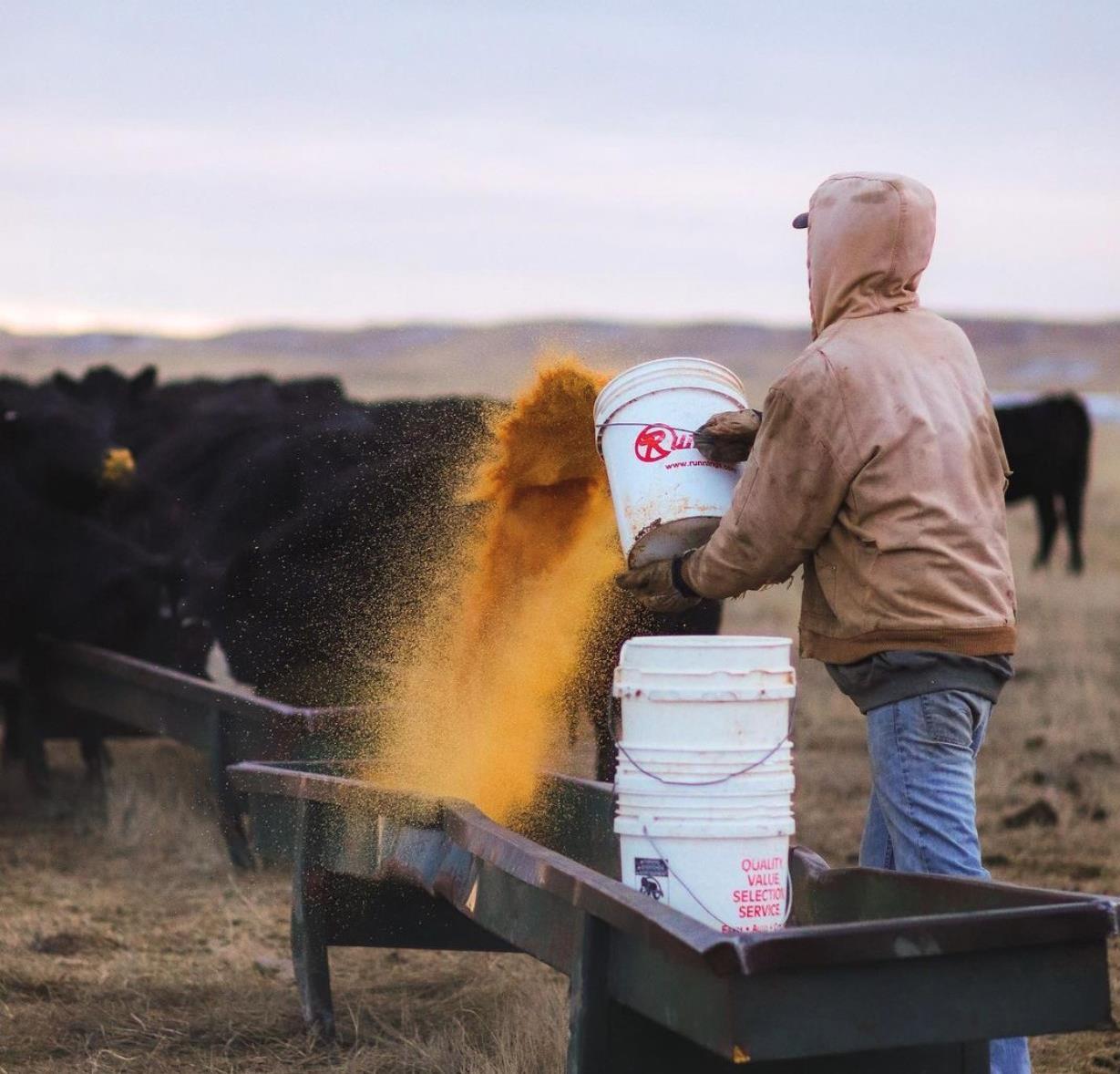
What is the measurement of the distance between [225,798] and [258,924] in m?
0.51

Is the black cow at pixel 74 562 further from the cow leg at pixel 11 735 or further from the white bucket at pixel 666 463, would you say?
the white bucket at pixel 666 463

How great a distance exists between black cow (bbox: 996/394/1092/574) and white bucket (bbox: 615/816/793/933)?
18.6 m

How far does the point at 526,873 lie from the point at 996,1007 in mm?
1027

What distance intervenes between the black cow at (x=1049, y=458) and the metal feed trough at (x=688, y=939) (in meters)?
17.9

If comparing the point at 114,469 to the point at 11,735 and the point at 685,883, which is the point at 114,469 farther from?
the point at 685,883

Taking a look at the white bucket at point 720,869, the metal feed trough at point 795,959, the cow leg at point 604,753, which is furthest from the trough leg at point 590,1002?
the cow leg at point 604,753

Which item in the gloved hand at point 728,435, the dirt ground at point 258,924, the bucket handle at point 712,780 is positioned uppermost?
the gloved hand at point 728,435

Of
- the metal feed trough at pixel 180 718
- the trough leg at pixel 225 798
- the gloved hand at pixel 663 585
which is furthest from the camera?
the trough leg at pixel 225 798

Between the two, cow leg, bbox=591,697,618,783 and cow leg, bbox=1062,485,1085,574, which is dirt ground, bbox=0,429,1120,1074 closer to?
cow leg, bbox=591,697,618,783

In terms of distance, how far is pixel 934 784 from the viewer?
12.4ft

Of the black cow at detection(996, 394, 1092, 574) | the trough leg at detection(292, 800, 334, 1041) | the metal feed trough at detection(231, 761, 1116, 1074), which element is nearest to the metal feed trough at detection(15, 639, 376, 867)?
the trough leg at detection(292, 800, 334, 1041)

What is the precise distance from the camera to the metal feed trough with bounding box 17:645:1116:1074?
2959 mm

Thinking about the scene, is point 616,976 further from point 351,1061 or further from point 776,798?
point 351,1061

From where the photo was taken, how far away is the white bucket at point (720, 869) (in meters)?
3.65
